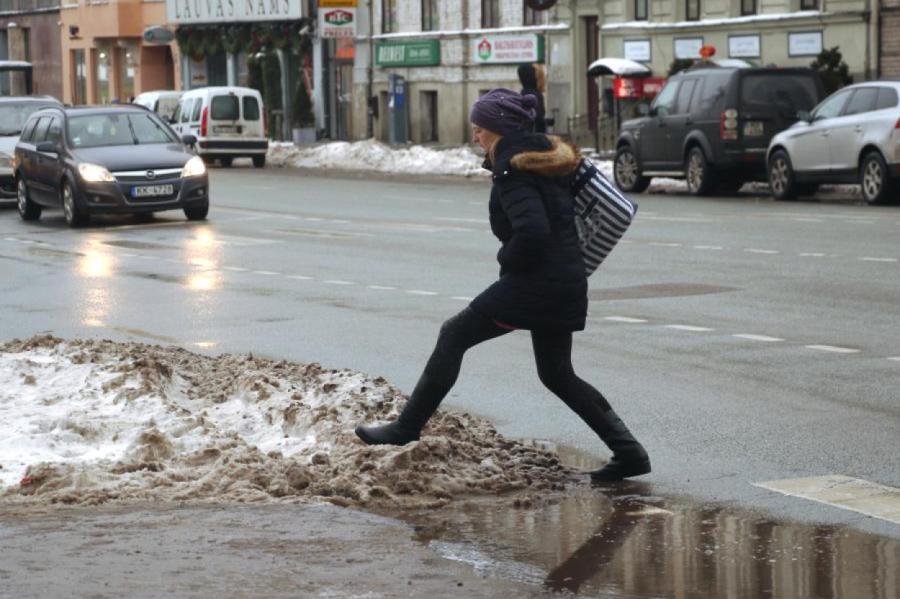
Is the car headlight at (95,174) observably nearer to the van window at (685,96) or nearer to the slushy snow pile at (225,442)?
the van window at (685,96)

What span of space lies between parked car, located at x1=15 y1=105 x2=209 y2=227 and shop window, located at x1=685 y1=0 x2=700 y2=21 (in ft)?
65.8

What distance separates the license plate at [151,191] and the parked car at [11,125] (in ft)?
15.3

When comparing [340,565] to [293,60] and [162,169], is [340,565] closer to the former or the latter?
[162,169]

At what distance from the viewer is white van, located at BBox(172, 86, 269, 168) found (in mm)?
49000

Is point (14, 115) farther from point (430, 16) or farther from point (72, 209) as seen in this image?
point (430, 16)

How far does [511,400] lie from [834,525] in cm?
358

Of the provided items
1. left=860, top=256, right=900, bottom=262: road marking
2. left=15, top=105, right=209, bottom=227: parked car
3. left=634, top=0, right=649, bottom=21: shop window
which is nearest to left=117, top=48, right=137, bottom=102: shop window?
left=634, top=0, right=649, bottom=21: shop window

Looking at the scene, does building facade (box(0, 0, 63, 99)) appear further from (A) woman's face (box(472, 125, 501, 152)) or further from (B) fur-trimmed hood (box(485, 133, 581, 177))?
(B) fur-trimmed hood (box(485, 133, 581, 177))

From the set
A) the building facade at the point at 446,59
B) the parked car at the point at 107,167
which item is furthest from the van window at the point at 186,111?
the parked car at the point at 107,167

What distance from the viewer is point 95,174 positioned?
25.9m

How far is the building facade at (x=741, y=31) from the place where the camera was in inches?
1603

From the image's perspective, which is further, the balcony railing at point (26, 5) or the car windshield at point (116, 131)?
the balcony railing at point (26, 5)


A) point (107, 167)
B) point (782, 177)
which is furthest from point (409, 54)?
point (107, 167)

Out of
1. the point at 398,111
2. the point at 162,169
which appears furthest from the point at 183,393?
the point at 398,111
